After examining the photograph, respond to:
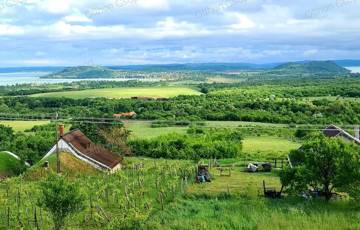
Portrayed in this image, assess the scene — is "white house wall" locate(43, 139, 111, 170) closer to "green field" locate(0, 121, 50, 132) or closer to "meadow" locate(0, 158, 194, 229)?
"meadow" locate(0, 158, 194, 229)

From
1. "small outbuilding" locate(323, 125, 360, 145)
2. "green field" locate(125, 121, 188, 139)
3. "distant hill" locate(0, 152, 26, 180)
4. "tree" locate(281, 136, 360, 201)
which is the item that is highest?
"tree" locate(281, 136, 360, 201)

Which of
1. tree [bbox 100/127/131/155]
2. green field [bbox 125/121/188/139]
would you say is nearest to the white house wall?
tree [bbox 100/127/131/155]

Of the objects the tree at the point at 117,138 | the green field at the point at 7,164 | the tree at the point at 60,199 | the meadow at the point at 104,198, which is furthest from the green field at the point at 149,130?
the tree at the point at 60,199

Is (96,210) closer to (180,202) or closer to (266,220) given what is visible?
(180,202)

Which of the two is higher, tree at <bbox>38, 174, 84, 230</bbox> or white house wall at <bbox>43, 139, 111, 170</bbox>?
tree at <bbox>38, 174, 84, 230</bbox>

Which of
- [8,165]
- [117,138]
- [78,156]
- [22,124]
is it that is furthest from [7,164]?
[22,124]

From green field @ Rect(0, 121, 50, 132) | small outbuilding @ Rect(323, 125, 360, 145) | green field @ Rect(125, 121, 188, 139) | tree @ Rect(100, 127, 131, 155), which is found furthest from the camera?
green field @ Rect(0, 121, 50, 132)

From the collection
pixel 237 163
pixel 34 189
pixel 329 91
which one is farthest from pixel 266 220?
pixel 329 91
